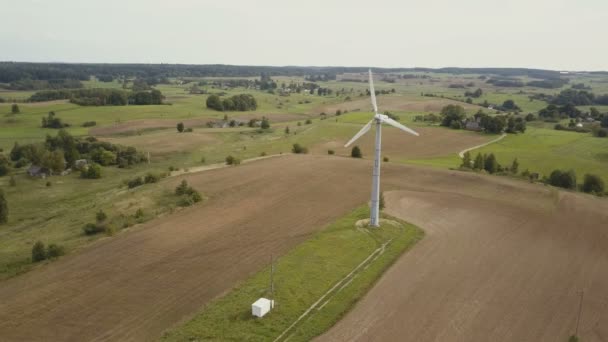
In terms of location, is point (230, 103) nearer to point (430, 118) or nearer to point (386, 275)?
point (430, 118)

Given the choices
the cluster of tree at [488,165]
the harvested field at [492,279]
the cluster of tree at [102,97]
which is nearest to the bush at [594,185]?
the cluster of tree at [488,165]

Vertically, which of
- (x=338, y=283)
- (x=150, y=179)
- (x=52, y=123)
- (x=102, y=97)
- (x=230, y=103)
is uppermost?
(x=102, y=97)

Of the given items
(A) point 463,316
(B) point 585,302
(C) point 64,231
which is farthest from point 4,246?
(B) point 585,302

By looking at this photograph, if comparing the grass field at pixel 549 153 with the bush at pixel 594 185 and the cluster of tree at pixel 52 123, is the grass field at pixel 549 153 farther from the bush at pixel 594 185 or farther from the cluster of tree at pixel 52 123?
the cluster of tree at pixel 52 123

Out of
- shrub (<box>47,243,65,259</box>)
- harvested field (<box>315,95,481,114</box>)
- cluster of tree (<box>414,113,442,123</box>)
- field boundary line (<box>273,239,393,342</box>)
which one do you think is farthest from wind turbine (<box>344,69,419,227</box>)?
harvested field (<box>315,95,481,114</box>)

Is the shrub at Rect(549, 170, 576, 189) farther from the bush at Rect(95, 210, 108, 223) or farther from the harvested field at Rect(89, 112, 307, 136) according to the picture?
the harvested field at Rect(89, 112, 307, 136)

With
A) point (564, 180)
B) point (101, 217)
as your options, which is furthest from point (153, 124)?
point (564, 180)
